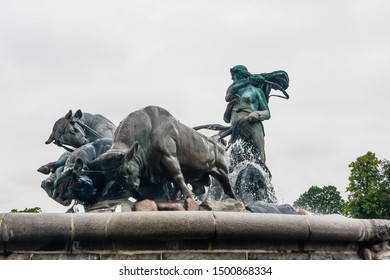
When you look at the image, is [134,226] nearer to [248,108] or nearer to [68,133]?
[68,133]

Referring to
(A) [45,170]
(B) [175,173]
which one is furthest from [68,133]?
(B) [175,173]

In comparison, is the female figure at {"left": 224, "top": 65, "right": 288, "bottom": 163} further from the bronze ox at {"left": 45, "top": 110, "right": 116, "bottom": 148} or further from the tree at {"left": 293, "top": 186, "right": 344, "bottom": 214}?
the tree at {"left": 293, "top": 186, "right": 344, "bottom": 214}

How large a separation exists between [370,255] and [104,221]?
3.16m

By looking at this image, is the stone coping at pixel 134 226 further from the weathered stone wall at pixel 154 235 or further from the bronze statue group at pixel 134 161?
the bronze statue group at pixel 134 161

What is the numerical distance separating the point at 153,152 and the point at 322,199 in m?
41.9

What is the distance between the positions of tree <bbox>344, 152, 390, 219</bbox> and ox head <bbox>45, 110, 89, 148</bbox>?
30.8 meters

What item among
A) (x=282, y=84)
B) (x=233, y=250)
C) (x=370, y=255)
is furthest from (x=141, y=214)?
(x=282, y=84)

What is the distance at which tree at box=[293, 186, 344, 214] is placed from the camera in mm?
46906

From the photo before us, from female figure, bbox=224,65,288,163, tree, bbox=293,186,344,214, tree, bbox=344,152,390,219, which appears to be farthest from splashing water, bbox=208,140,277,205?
tree, bbox=293,186,344,214

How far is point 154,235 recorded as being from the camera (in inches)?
223

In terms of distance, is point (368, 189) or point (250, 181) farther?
point (368, 189)

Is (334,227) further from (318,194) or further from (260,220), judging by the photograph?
(318,194)

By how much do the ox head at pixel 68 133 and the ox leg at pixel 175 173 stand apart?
2314 mm

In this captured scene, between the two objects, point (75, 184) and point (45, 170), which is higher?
point (45, 170)
